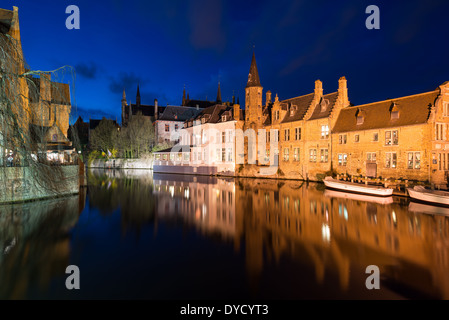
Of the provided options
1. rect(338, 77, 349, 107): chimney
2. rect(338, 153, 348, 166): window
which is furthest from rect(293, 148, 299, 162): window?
rect(338, 77, 349, 107): chimney

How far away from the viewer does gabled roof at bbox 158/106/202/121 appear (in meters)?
67.4

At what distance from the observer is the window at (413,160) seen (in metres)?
23.3

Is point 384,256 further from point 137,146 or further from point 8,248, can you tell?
point 137,146

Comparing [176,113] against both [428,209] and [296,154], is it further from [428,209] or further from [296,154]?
[428,209]

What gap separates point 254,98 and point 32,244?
3352 centimetres

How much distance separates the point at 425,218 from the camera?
1441 cm

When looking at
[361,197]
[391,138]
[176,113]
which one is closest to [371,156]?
[391,138]

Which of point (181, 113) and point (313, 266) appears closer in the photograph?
point (313, 266)

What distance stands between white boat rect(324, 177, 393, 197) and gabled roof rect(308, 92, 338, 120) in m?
→ 9.28

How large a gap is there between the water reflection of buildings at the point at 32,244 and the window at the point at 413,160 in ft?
84.8

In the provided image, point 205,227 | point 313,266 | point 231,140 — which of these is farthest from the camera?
point 231,140

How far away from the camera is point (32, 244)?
34.6ft
